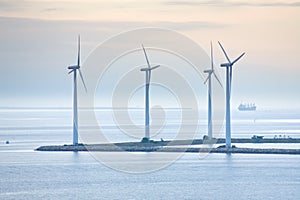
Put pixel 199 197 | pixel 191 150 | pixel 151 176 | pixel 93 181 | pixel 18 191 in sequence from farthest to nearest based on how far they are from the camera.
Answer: pixel 191 150 < pixel 151 176 < pixel 93 181 < pixel 18 191 < pixel 199 197

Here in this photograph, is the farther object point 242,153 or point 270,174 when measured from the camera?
point 242,153

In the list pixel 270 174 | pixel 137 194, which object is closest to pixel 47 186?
pixel 137 194

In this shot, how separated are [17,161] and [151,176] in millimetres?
17360

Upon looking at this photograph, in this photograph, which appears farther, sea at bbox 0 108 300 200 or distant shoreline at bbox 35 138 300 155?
distant shoreline at bbox 35 138 300 155

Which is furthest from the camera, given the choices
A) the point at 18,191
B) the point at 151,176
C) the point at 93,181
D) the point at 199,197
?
the point at 151,176

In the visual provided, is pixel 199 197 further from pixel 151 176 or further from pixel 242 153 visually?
pixel 242 153

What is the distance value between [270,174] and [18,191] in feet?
70.7

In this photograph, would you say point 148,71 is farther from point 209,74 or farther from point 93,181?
point 93,181

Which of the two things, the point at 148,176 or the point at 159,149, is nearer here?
the point at 148,176

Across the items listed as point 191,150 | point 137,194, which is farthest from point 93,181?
point 191,150

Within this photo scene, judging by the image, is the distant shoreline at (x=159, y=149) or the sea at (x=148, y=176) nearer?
the sea at (x=148, y=176)

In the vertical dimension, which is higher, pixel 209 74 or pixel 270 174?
pixel 209 74

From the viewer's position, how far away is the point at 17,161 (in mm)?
95188

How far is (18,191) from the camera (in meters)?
69.4
